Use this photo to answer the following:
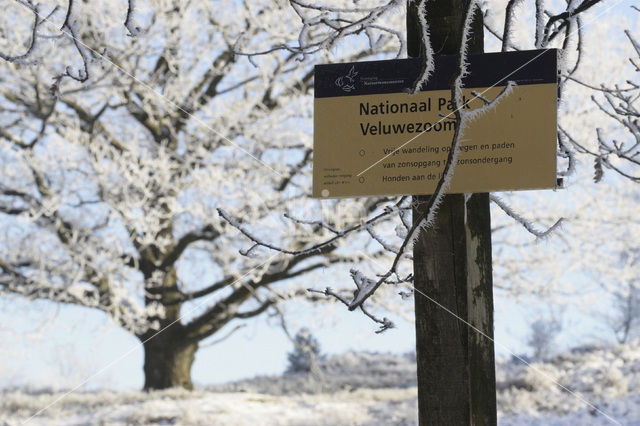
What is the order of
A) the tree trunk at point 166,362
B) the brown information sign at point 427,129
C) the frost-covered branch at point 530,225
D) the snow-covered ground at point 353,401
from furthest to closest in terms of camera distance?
the tree trunk at point 166,362 < the snow-covered ground at point 353,401 < the frost-covered branch at point 530,225 < the brown information sign at point 427,129

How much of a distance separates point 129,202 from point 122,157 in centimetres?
56

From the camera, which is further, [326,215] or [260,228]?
[260,228]

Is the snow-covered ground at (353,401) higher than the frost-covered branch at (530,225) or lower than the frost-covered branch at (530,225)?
lower

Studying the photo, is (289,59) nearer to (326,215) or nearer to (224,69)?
(224,69)

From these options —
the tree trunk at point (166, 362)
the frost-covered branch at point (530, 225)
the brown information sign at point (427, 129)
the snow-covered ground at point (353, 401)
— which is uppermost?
the brown information sign at point (427, 129)

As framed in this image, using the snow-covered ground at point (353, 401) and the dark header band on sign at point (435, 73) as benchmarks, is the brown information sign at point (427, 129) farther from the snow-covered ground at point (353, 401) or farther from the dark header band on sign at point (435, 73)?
the snow-covered ground at point (353, 401)

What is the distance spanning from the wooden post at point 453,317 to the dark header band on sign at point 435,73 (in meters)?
0.38

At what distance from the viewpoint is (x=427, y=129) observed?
92.3 inches

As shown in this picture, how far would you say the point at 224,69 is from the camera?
32.5ft

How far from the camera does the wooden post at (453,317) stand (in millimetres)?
2281

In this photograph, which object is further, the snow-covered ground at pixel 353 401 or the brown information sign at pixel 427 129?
the snow-covered ground at pixel 353 401

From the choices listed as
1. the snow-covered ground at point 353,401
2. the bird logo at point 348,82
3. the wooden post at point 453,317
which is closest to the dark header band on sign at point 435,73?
the bird logo at point 348,82

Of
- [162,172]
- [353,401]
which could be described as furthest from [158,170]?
[353,401]

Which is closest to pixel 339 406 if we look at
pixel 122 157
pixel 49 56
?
pixel 122 157
